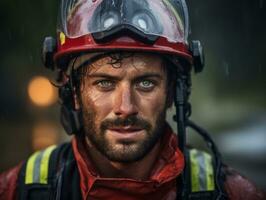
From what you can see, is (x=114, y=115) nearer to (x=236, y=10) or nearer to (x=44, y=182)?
(x=44, y=182)

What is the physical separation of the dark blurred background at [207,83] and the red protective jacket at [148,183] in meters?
4.48

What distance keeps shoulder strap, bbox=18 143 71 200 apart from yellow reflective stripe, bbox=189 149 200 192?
0.79m

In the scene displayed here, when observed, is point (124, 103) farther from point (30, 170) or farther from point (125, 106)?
point (30, 170)

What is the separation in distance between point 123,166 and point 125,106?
0.44 metres

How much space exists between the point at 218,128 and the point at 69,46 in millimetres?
13020

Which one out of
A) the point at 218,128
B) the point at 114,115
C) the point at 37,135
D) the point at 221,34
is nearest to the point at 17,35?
the point at 37,135

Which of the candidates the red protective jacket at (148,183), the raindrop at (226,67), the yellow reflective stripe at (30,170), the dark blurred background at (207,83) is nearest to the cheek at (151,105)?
the red protective jacket at (148,183)

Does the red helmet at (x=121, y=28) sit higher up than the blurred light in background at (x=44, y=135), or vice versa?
the red helmet at (x=121, y=28)

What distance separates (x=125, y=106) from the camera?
3441 millimetres

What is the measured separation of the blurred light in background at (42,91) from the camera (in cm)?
1265

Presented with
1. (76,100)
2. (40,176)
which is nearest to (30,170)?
(40,176)

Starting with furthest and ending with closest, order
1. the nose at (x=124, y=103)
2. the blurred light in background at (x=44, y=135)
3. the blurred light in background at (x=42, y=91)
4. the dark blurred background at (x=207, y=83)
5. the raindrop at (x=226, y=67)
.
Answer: the raindrop at (x=226, y=67) < the blurred light in background at (x=44, y=135) < the blurred light in background at (x=42, y=91) < the dark blurred background at (x=207, y=83) < the nose at (x=124, y=103)

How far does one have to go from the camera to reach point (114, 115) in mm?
3488

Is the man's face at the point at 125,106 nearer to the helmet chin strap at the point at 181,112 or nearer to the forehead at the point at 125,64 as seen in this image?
the forehead at the point at 125,64
